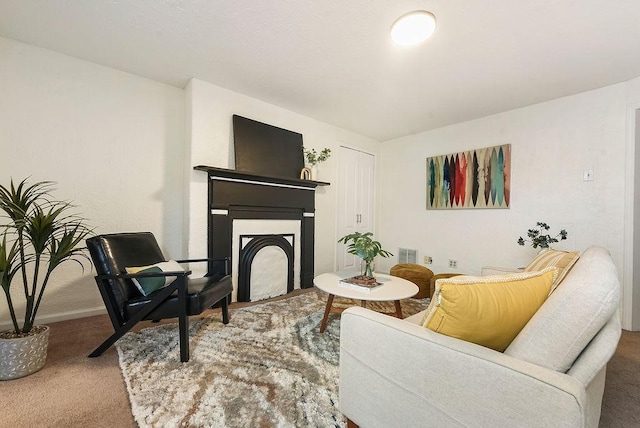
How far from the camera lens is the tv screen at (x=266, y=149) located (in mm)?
3123

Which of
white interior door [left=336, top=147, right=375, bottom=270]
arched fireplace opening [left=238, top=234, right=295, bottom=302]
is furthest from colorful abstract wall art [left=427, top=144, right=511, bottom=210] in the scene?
arched fireplace opening [left=238, top=234, right=295, bottom=302]

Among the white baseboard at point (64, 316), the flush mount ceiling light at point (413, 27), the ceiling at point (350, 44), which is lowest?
the white baseboard at point (64, 316)

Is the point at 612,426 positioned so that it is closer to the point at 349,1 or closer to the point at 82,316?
the point at 349,1

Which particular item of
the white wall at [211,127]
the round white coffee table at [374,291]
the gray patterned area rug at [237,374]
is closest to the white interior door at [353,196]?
the white wall at [211,127]

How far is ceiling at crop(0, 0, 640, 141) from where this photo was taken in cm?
184

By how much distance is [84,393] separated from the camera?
1.46m

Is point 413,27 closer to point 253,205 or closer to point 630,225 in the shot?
point 253,205

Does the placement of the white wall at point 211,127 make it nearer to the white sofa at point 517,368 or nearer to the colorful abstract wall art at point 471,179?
the colorful abstract wall art at point 471,179

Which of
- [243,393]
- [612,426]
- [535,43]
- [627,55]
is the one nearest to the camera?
[612,426]

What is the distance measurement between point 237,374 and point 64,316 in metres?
1.96

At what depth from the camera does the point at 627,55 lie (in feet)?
7.43

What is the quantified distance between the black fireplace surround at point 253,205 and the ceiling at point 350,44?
101cm

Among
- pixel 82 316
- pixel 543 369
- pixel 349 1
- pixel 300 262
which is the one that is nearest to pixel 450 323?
pixel 543 369

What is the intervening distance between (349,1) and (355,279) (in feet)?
6.53
